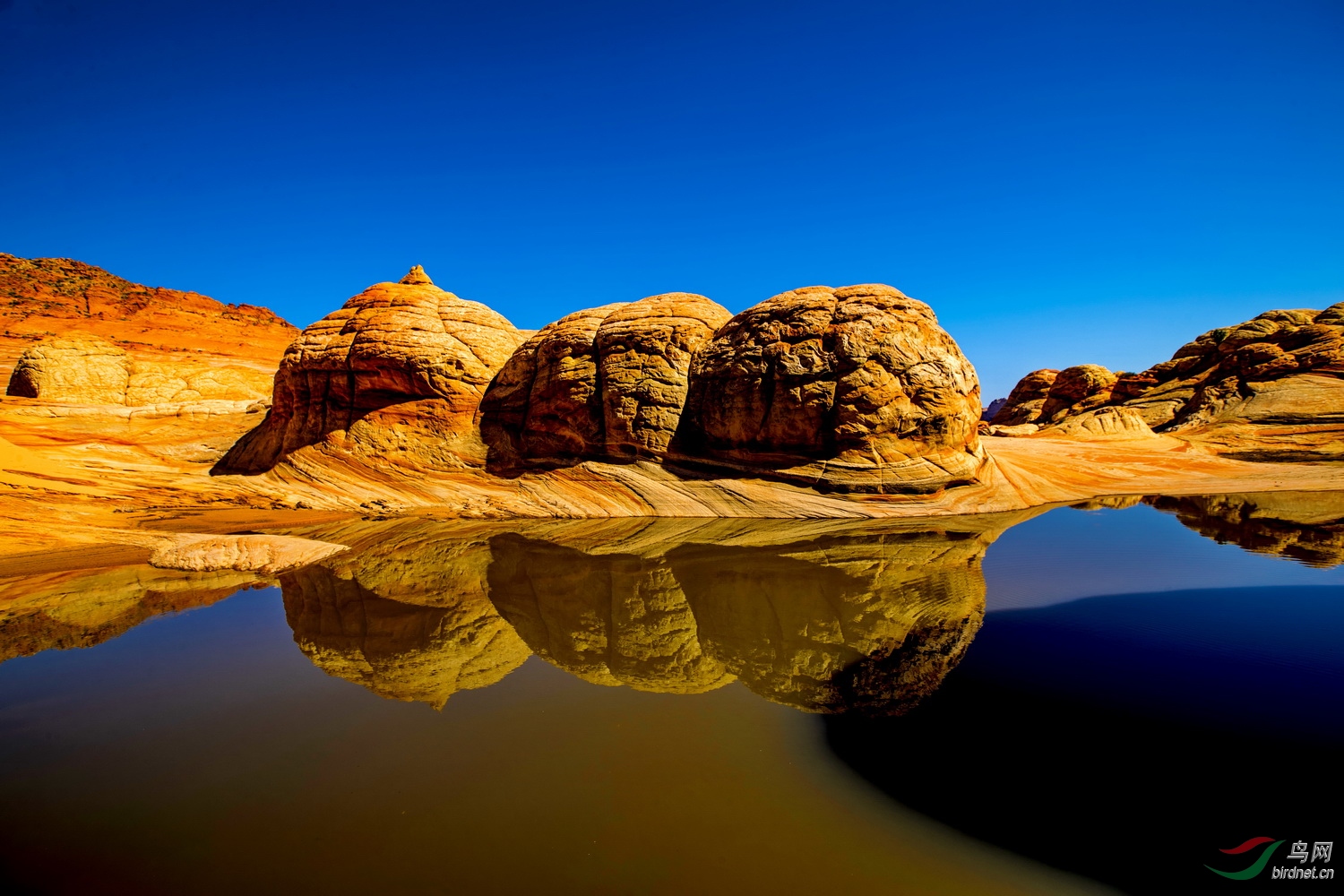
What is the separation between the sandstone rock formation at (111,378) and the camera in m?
21.7

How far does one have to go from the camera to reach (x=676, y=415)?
43.9 ft

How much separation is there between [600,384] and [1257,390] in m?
20.7

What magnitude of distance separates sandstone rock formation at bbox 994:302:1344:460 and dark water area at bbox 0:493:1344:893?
1207 cm

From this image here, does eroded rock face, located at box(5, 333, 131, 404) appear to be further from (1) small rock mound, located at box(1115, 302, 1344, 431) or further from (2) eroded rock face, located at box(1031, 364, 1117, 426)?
(2) eroded rock face, located at box(1031, 364, 1117, 426)

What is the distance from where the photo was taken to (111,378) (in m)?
23.3

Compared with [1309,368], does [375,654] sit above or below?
below

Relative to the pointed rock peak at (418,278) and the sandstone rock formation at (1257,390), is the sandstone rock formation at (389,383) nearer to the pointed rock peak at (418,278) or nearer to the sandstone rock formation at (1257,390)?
the pointed rock peak at (418,278)

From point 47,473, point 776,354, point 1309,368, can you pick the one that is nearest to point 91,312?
point 47,473

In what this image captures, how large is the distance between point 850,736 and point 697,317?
459 inches

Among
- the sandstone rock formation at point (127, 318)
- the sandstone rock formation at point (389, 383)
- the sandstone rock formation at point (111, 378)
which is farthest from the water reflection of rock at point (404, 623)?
the sandstone rock formation at point (127, 318)

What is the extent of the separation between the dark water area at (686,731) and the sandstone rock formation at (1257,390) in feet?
39.6

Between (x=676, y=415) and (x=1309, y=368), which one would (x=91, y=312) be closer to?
(x=676, y=415)

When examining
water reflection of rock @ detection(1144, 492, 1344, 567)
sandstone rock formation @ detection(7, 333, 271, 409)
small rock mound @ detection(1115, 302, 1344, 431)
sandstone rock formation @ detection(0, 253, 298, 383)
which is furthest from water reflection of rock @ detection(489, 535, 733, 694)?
sandstone rock formation @ detection(0, 253, 298, 383)

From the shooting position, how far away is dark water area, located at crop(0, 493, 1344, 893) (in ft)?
9.08
